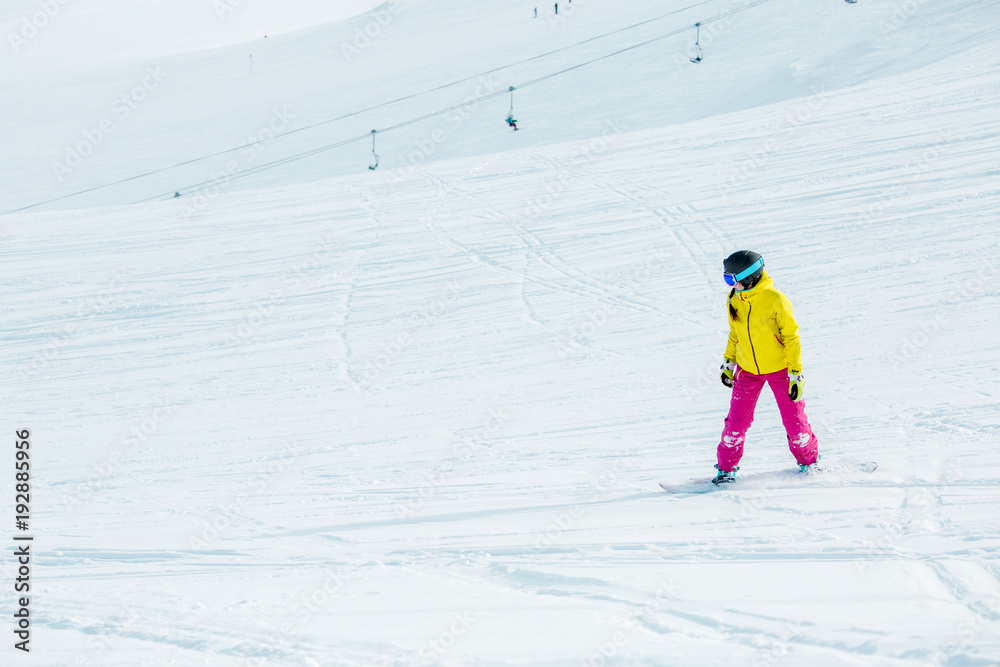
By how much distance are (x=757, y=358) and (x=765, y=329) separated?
0.61 ft

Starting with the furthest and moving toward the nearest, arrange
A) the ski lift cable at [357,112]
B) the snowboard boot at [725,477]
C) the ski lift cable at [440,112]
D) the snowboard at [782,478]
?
the ski lift cable at [357,112] → the ski lift cable at [440,112] → the snowboard boot at [725,477] → the snowboard at [782,478]

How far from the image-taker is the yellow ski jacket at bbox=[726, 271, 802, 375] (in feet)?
14.2

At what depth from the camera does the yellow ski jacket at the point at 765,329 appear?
14.2ft

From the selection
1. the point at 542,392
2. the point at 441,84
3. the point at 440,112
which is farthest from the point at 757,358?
the point at 441,84

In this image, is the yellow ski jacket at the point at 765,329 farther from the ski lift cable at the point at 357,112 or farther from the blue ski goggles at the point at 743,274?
the ski lift cable at the point at 357,112

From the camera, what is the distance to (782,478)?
4.63 m

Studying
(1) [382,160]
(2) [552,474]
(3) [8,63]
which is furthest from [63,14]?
(2) [552,474]

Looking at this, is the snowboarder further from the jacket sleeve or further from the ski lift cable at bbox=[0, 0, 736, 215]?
the ski lift cable at bbox=[0, 0, 736, 215]

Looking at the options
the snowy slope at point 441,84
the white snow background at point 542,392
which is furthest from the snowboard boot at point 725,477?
the snowy slope at point 441,84

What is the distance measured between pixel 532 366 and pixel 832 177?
6245 millimetres

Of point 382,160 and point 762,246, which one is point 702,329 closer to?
point 762,246

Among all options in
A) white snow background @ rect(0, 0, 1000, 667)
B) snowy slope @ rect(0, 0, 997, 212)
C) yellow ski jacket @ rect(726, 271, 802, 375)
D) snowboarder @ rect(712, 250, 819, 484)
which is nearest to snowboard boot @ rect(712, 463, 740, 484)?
snowboarder @ rect(712, 250, 819, 484)

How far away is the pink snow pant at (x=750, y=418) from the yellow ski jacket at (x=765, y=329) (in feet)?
0.34

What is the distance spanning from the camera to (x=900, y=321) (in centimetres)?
720
